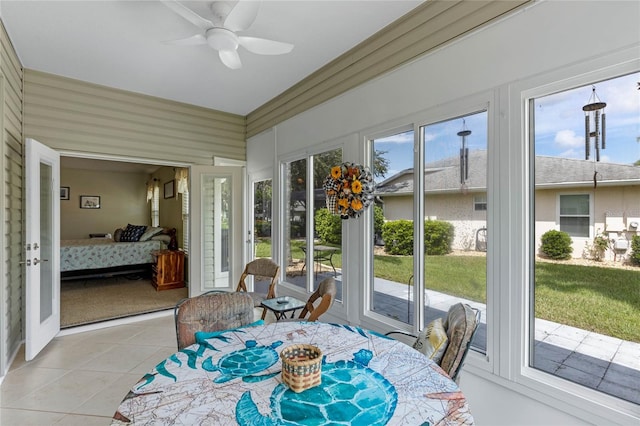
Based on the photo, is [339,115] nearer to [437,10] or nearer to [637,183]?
[437,10]

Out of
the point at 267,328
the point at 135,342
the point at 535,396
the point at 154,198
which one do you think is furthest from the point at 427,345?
the point at 154,198

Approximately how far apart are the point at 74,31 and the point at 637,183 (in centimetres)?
435

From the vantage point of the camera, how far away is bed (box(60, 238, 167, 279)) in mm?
5547

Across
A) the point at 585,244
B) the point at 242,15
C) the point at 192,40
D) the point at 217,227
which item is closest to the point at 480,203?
the point at 585,244

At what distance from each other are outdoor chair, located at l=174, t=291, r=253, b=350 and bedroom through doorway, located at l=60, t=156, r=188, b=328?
3062 mm

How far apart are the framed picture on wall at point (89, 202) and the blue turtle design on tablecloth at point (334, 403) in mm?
9803

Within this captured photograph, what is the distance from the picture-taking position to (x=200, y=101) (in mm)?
4504

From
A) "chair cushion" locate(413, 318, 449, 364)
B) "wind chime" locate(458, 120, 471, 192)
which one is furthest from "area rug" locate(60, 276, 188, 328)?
"wind chime" locate(458, 120, 471, 192)

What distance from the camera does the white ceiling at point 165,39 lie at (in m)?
2.46

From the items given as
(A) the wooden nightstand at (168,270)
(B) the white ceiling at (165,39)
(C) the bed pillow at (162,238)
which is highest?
(B) the white ceiling at (165,39)

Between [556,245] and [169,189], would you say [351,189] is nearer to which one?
[556,245]

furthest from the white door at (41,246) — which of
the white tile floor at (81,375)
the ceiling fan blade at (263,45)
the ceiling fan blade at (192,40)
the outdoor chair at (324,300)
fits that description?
the outdoor chair at (324,300)

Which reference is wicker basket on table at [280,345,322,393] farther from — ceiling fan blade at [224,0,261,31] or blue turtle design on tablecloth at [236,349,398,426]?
ceiling fan blade at [224,0,261,31]

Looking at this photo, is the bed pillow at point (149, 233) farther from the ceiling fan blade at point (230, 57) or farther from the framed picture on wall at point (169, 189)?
the ceiling fan blade at point (230, 57)
